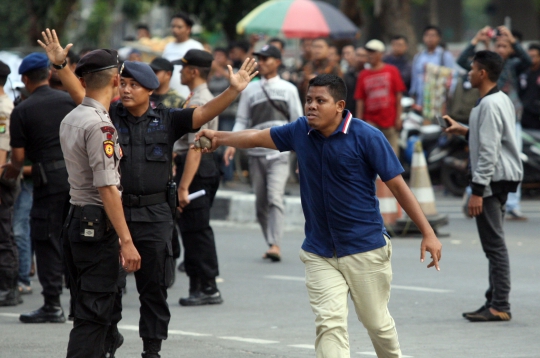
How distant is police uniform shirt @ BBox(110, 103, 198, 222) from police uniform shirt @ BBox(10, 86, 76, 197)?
1769 millimetres

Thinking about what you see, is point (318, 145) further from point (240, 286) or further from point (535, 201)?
point (535, 201)

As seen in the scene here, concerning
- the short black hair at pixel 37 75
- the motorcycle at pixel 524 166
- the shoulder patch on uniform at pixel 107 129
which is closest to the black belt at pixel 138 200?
the shoulder patch on uniform at pixel 107 129

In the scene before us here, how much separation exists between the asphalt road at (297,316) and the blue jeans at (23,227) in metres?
0.29

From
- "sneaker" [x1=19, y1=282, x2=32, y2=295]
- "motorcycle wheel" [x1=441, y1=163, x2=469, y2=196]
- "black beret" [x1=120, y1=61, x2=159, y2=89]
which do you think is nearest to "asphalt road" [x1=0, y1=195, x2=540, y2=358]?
"sneaker" [x1=19, y1=282, x2=32, y2=295]

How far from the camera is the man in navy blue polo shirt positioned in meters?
5.24

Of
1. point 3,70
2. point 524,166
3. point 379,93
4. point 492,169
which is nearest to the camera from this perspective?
point 492,169

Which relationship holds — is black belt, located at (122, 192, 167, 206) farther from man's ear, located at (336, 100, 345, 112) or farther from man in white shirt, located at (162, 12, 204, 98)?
man in white shirt, located at (162, 12, 204, 98)

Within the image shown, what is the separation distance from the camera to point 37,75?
25.5ft

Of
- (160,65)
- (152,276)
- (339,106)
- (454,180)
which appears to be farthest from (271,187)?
(454,180)

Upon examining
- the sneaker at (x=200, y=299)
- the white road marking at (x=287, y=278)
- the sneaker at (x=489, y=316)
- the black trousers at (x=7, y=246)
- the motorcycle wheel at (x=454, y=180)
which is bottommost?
the motorcycle wheel at (x=454, y=180)

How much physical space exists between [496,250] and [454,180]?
8.26 meters

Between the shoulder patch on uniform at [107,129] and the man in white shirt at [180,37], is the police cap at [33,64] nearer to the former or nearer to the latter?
the shoulder patch on uniform at [107,129]

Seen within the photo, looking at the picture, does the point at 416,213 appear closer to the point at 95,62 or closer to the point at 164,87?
the point at 95,62

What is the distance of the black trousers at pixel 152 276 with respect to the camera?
595 cm
